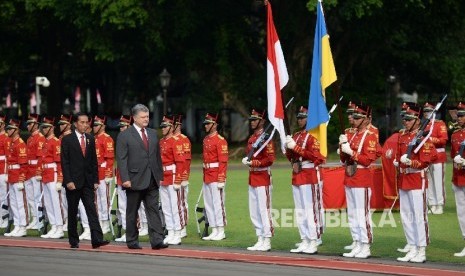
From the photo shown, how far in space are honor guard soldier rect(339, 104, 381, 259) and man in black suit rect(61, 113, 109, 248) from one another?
4.16m

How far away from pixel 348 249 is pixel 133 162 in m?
3.54

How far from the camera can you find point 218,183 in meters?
21.0

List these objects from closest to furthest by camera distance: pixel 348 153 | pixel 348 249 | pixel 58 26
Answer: pixel 348 153 < pixel 348 249 < pixel 58 26

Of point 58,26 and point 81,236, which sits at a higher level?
point 58,26

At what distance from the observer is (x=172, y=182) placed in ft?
68.9

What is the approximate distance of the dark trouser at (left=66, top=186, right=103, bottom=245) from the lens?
20094mm

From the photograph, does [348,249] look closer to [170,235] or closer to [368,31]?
[170,235]

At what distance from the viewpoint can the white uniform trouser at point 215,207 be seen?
2108cm

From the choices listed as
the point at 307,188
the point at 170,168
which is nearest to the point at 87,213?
the point at 170,168

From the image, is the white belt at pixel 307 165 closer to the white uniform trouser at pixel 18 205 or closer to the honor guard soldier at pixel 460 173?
the honor guard soldier at pixel 460 173

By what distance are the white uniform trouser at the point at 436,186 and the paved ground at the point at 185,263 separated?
21.6 feet

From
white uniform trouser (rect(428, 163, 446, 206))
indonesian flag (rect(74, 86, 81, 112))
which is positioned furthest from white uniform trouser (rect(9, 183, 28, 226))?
indonesian flag (rect(74, 86, 81, 112))

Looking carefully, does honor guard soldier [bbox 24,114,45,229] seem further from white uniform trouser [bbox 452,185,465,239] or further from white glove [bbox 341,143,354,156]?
white uniform trouser [bbox 452,185,465,239]

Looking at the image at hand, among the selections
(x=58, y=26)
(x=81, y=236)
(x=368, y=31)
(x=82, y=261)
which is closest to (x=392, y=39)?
(x=368, y=31)
